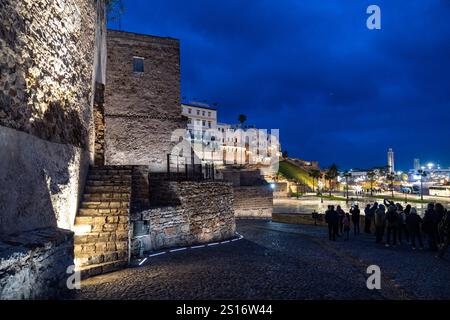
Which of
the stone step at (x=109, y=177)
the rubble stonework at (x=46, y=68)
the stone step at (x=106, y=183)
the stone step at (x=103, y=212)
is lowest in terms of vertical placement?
the stone step at (x=103, y=212)

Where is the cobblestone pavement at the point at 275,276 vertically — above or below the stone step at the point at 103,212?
below

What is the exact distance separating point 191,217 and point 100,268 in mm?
4985

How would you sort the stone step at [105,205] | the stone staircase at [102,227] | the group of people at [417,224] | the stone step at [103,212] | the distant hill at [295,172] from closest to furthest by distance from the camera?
the stone staircase at [102,227] < the stone step at [103,212] < the stone step at [105,205] < the group of people at [417,224] < the distant hill at [295,172]

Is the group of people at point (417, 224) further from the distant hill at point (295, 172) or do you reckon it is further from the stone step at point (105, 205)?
the distant hill at point (295, 172)

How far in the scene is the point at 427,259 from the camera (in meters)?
9.09

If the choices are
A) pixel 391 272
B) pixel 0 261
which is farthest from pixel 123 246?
pixel 391 272

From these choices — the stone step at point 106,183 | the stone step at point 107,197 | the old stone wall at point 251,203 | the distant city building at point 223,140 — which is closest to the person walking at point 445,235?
the stone step at point 107,197

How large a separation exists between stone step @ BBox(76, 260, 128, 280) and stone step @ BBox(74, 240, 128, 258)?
32cm

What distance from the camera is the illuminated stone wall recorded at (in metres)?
5.17

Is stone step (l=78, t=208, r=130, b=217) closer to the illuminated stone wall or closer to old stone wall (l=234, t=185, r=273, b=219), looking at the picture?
the illuminated stone wall

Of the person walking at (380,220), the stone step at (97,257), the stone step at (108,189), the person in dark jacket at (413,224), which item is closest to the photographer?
the stone step at (97,257)

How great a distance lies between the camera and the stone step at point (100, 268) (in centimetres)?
683

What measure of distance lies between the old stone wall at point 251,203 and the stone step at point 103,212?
18.9 meters

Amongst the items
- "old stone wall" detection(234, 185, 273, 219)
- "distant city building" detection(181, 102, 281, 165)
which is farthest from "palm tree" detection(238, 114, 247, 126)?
"old stone wall" detection(234, 185, 273, 219)
